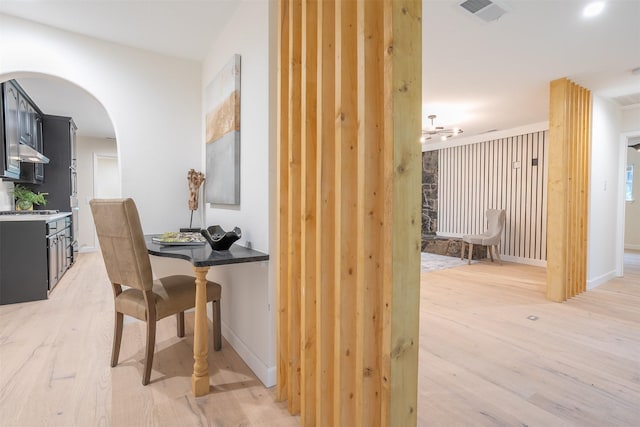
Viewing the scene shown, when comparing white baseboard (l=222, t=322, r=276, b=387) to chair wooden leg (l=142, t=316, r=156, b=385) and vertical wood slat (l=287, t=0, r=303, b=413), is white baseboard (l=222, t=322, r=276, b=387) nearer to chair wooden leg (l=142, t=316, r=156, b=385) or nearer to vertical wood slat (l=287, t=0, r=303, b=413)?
vertical wood slat (l=287, t=0, r=303, b=413)

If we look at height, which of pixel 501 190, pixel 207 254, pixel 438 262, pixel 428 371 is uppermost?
pixel 501 190

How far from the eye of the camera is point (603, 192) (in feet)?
14.8

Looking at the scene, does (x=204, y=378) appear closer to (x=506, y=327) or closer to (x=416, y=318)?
(x=416, y=318)

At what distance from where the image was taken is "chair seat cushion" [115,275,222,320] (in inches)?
81.1

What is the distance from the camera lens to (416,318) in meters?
1.27

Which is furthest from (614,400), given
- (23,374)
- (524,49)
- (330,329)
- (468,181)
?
(468,181)

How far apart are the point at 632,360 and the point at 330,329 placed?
239cm

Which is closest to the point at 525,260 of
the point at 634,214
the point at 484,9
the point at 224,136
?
the point at 634,214

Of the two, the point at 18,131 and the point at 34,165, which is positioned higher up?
the point at 18,131

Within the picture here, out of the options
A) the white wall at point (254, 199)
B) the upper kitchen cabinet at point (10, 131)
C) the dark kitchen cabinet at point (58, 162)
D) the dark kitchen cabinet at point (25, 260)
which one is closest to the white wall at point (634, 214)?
the white wall at point (254, 199)

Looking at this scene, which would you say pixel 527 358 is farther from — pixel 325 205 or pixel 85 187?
pixel 85 187

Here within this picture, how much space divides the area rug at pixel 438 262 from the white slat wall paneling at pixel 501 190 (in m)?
0.99

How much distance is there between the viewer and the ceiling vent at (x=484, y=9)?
7.60ft

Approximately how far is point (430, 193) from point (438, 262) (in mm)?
2360
